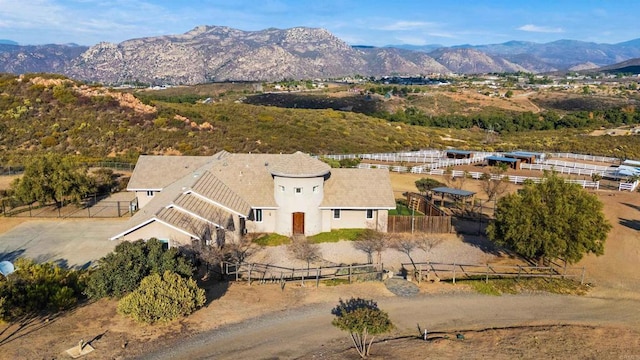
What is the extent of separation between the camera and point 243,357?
1672 cm

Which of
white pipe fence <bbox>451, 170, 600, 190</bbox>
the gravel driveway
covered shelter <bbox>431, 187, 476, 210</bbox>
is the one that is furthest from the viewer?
white pipe fence <bbox>451, 170, 600, 190</bbox>

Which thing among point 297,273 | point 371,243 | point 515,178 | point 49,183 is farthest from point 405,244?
point 49,183

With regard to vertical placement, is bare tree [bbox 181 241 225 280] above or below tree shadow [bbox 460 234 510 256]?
above

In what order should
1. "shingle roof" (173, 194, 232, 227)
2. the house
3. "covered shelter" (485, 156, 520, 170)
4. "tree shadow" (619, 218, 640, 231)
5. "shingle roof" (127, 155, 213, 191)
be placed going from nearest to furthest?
"shingle roof" (173, 194, 232, 227), the house, "tree shadow" (619, 218, 640, 231), "shingle roof" (127, 155, 213, 191), "covered shelter" (485, 156, 520, 170)

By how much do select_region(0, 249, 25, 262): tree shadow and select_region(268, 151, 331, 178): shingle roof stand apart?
15.6 meters

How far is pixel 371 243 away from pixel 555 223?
1046cm

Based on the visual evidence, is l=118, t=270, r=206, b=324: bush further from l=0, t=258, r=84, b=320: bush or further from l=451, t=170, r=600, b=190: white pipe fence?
l=451, t=170, r=600, b=190: white pipe fence

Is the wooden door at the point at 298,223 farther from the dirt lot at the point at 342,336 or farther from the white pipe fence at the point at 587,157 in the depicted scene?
the white pipe fence at the point at 587,157

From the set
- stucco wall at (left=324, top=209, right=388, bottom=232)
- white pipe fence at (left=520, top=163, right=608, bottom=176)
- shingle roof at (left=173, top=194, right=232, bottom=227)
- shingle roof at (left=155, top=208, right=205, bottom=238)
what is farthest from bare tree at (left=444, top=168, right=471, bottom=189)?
shingle roof at (left=155, top=208, right=205, bottom=238)

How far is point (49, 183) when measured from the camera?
35000 millimetres

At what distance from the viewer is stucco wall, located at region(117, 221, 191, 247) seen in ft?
78.5

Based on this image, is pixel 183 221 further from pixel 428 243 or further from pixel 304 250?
pixel 428 243

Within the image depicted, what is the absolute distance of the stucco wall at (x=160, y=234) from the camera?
78.5 ft

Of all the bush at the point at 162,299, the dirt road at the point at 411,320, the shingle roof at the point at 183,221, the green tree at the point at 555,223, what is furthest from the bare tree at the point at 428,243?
the bush at the point at 162,299
